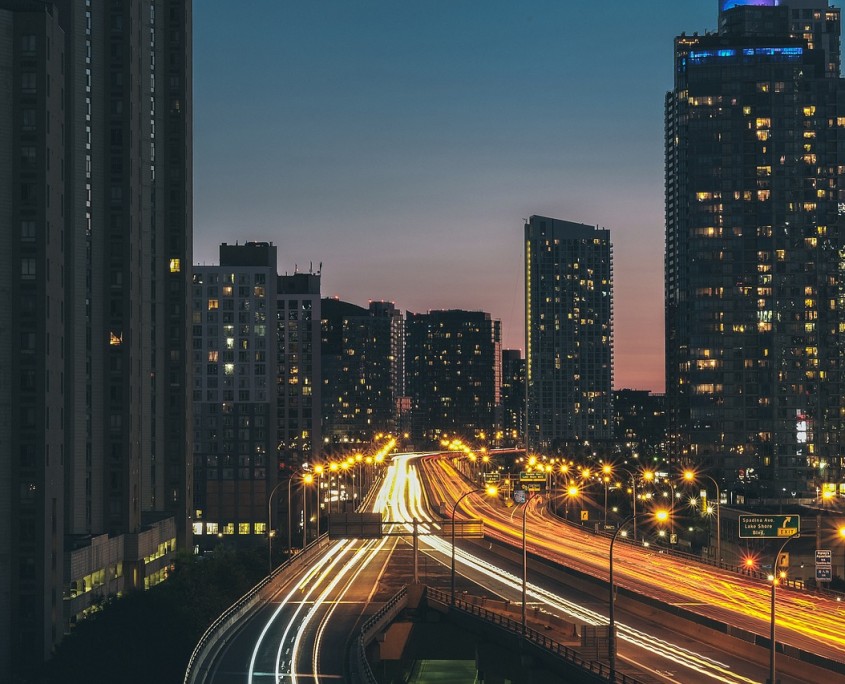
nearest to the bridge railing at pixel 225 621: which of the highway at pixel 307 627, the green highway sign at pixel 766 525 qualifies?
the highway at pixel 307 627

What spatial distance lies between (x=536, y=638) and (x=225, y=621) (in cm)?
2195

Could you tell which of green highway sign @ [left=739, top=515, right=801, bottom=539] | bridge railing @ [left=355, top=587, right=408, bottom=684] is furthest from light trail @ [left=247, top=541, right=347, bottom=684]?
green highway sign @ [left=739, top=515, right=801, bottom=539]

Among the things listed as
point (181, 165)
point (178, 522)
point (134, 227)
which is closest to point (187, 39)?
point (181, 165)

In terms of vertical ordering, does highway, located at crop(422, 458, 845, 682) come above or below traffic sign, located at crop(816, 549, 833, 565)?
below

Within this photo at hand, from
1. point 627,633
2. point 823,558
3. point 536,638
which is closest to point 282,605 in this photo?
point 536,638

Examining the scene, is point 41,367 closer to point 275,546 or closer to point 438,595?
point 438,595

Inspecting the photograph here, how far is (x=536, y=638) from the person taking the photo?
81250 millimetres

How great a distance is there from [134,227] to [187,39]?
119ft

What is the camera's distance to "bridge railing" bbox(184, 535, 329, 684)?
72.8 metres

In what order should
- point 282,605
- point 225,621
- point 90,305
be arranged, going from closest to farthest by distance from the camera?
point 225,621, point 282,605, point 90,305

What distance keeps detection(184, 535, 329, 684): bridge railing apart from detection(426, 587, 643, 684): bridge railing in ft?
46.6

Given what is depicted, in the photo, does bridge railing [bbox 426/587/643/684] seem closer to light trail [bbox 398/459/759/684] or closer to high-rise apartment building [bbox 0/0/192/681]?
light trail [bbox 398/459/759/684]

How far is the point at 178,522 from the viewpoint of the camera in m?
165

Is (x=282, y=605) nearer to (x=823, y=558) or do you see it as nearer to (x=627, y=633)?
(x=627, y=633)
